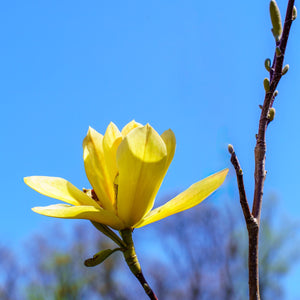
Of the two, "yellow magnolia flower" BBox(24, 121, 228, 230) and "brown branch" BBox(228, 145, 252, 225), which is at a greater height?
"yellow magnolia flower" BBox(24, 121, 228, 230)

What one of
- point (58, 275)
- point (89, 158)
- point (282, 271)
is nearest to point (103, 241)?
point (58, 275)

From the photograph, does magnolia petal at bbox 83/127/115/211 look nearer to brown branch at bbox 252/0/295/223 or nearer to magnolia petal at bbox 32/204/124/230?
magnolia petal at bbox 32/204/124/230

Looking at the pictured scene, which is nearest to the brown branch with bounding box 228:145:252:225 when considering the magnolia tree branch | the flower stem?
the magnolia tree branch

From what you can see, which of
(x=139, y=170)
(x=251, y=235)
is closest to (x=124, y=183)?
(x=139, y=170)

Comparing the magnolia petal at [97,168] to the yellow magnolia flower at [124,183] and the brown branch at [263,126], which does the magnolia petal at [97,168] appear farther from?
the brown branch at [263,126]

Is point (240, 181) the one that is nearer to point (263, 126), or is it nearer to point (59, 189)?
point (263, 126)

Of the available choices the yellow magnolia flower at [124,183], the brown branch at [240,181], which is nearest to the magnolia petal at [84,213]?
the yellow magnolia flower at [124,183]

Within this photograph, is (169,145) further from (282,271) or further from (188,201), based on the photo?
(282,271)
